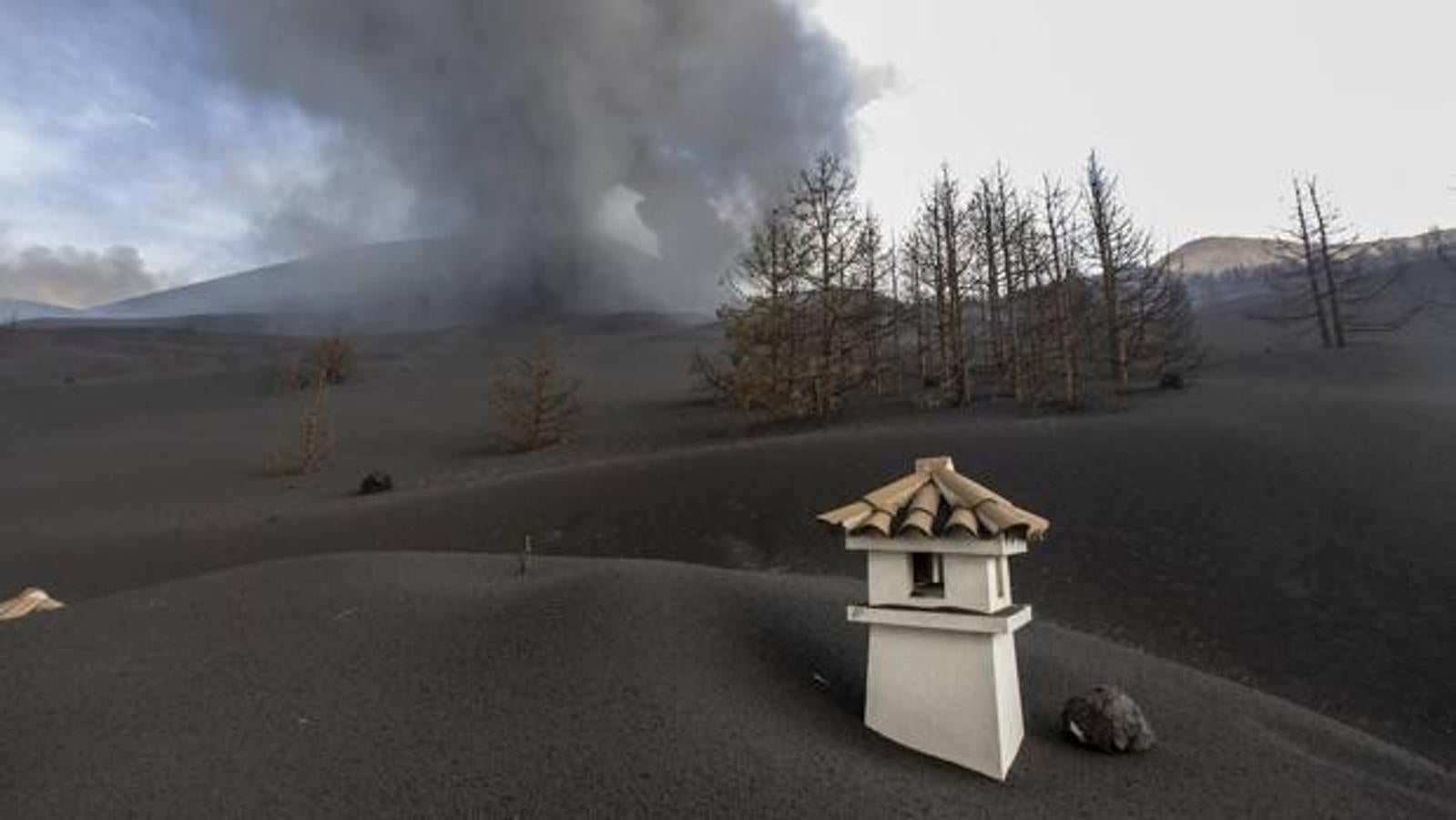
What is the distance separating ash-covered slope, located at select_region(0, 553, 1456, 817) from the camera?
5.20m

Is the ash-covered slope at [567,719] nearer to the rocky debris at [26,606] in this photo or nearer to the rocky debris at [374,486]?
the rocky debris at [26,606]

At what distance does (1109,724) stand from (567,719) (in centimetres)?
408

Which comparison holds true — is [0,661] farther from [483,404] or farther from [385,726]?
[483,404]

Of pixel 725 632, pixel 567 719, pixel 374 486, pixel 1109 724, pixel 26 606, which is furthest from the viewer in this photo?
pixel 374 486

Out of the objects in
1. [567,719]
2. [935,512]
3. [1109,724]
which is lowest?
[1109,724]

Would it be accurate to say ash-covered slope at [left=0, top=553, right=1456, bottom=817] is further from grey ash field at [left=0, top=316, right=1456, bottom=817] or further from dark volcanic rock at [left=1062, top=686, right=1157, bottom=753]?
dark volcanic rock at [left=1062, top=686, right=1157, bottom=753]

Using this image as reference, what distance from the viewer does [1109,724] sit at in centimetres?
630

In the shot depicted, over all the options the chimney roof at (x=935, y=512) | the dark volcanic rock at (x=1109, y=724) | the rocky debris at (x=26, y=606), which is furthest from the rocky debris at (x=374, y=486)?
the dark volcanic rock at (x=1109, y=724)

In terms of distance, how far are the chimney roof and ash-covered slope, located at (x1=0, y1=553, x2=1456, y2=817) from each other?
5.13ft

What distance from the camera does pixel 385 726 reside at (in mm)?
6039

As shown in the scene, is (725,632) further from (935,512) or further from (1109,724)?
(1109,724)

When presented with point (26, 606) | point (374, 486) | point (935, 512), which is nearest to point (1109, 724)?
point (935, 512)

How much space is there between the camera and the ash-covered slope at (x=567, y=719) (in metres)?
5.20

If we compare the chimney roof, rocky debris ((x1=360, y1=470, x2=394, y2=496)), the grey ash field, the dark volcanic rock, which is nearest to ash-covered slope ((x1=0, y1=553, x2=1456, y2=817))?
the grey ash field
